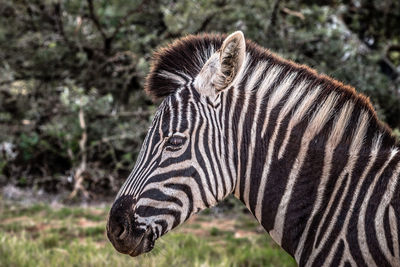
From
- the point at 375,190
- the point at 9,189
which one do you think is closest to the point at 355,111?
the point at 375,190

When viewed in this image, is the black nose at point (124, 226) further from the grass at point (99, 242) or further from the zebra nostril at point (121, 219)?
the grass at point (99, 242)

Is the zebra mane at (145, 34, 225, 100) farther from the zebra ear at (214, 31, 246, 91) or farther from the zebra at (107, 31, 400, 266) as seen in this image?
the zebra ear at (214, 31, 246, 91)

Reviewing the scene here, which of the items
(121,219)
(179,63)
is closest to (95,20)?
(179,63)

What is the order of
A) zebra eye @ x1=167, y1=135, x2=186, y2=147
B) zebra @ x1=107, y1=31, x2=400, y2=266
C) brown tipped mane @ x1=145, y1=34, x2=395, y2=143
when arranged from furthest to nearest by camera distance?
1. brown tipped mane @ x1=145, y1=34, x2=395, y2=143
2. zebra eye @ x1=167, y1=135, x2=186, y2=147
3. zebra @ x1=107, y1=31, x2=400, y2=266

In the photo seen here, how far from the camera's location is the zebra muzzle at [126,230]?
1978 millimetres

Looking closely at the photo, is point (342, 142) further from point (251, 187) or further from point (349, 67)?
point (349, 67)

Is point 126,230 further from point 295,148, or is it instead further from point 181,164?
point 295,148

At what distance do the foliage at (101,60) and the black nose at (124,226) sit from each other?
6.02 m

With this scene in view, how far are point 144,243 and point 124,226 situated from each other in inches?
5.1

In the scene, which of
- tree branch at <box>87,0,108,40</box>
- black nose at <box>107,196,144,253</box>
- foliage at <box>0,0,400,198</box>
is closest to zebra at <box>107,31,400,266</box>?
black nose at <box>107,196,144,253</box>

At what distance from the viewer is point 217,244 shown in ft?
19.8

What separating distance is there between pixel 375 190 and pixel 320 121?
1.29ft

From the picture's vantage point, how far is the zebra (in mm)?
1936

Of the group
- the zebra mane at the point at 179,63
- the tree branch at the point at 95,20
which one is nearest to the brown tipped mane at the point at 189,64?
the zebra mane at the point at 179,63
